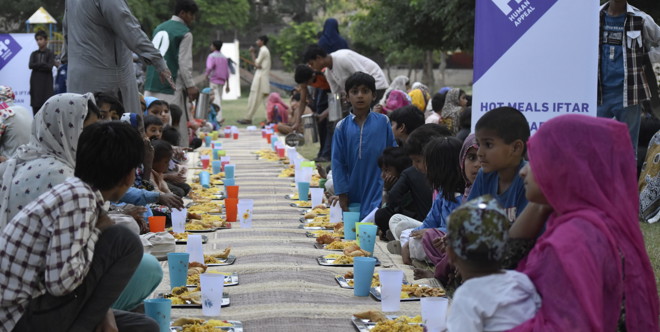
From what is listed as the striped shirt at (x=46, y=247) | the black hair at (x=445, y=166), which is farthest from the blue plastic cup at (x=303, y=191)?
the striped shirt at (x=46, y=247)

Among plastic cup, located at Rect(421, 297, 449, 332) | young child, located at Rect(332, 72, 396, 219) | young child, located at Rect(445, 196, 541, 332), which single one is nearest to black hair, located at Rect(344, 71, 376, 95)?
young child, located at Rect(332, 72, 396, 219)

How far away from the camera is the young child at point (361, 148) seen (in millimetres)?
7645

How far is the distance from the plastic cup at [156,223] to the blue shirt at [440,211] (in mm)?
1697

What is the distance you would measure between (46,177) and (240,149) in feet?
37.1

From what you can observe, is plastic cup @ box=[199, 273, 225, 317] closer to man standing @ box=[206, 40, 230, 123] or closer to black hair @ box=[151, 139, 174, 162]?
black hair @ box=[151, 139, 174, 162]

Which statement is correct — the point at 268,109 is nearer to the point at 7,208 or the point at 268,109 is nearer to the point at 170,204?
the point at 170,204

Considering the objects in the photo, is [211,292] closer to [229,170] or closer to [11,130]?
[11,130]

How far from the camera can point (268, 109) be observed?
21.4m

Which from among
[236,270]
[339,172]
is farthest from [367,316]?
[339,172]

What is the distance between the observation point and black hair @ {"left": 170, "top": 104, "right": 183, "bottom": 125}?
10758mm

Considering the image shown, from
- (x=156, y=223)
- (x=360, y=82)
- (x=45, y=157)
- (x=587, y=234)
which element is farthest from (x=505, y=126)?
(x=360, y=82)

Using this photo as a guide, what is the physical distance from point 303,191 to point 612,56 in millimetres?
3120

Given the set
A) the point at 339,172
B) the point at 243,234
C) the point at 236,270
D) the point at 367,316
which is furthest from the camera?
the point at 339,172

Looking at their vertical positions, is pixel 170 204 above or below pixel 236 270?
above
